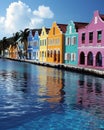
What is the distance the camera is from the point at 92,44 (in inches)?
2260

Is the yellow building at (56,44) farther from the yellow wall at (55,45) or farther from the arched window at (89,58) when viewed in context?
the arched window at (89,58)

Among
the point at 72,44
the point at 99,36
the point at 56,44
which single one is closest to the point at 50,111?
the point at 99,36

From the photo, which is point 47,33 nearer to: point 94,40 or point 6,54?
point 94,40

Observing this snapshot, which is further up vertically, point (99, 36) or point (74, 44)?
point (99, 36)

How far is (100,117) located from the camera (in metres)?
18.3

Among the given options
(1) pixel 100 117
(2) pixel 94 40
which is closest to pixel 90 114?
(1) pixel 100 117

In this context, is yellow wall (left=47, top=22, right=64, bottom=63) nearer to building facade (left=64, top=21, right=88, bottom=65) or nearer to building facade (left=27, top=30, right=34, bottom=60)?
building facade (left=64, top=21, right=88, bottom=65)

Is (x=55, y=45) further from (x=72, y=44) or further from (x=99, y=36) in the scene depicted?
(x=99, y=36)

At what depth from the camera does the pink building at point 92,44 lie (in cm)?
5448

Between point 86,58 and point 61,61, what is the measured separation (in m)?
15.4

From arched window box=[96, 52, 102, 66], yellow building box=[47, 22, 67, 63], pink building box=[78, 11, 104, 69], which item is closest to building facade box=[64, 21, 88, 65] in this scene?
yellow building box=[47, 22, 67, 63]

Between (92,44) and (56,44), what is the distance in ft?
73.1

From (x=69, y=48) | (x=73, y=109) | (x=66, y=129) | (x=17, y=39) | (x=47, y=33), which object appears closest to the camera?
(x=66, y=129)

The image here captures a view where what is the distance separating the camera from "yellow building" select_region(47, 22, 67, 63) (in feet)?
245
